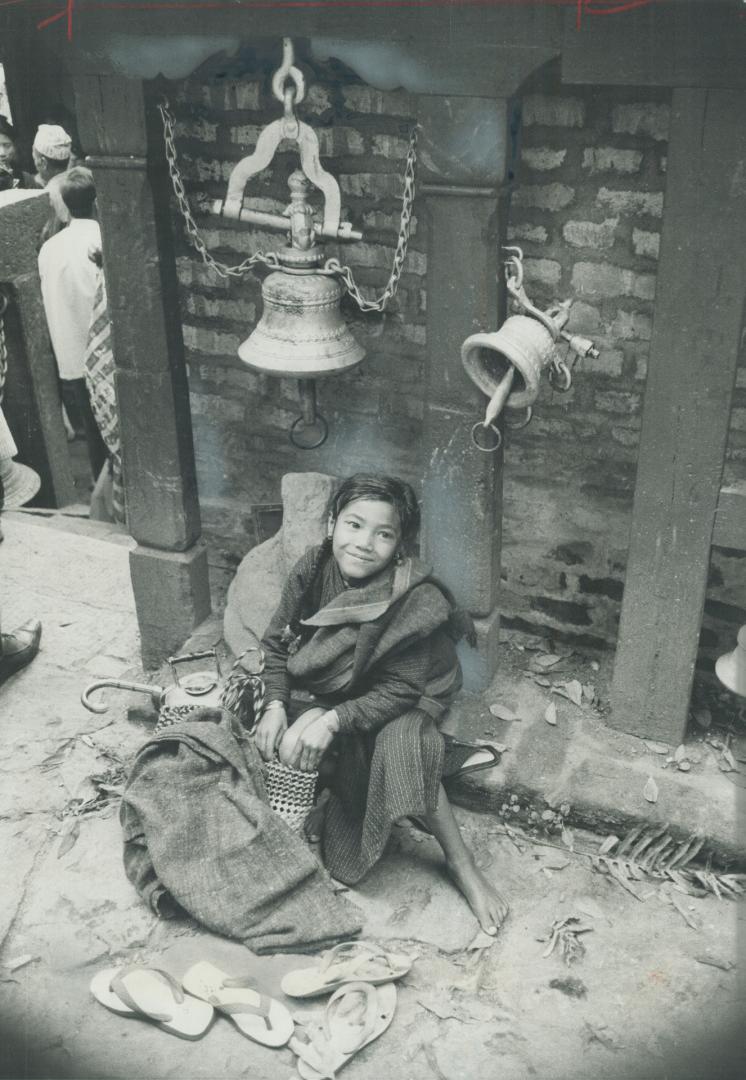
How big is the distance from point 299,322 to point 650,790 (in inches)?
93.9

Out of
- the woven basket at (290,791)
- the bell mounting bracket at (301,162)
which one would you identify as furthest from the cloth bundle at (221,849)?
the bell mounting bracket at (301,162)

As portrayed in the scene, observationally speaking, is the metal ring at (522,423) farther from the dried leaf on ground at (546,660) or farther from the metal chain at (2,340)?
the metal chain at (2,340)

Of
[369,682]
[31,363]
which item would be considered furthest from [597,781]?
[31,363]

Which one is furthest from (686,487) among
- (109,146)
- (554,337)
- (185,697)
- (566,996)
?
(109,146)

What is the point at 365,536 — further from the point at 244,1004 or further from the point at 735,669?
the point at 244,1004

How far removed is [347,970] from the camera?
12.1ft

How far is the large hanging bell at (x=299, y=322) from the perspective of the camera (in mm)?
4125

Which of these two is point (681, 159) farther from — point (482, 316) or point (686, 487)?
point (686, 487)

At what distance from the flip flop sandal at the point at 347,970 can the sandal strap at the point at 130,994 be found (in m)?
0.37

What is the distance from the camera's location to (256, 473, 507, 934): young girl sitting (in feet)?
13.1

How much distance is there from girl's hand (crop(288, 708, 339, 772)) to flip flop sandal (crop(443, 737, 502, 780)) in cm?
62

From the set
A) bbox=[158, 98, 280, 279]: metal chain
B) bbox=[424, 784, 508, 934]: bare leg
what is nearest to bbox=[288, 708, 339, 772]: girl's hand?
bbox=[424, 784, 508, 934]: bare leg

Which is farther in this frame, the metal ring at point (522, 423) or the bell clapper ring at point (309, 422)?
the bell clapper ring at point (309, 422)

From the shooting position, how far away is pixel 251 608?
16.4ft
